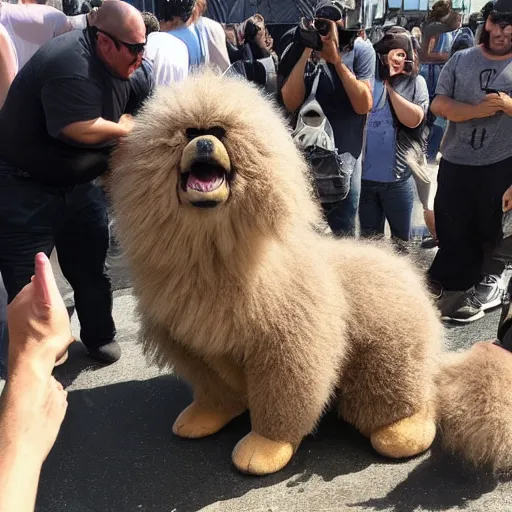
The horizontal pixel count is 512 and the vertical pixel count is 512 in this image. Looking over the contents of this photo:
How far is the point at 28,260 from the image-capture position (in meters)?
2.39

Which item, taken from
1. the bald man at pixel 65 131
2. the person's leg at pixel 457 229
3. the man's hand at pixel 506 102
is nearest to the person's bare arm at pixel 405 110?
the person's leg at pixel 457 229

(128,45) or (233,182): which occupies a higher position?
(128,45)

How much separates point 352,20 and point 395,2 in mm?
6141

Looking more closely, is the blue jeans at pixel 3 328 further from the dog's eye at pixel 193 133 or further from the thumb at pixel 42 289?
the thumb at pixel 42 289

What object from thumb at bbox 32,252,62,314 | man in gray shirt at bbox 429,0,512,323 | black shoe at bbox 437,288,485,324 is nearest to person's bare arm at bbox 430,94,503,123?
man in gray shirt at bbox 429,0,512,323

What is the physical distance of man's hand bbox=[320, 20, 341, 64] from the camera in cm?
249

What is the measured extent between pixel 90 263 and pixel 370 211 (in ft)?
5.34

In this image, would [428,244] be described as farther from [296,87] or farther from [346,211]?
[296,87]

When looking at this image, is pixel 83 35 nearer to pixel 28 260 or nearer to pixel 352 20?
pixel 28 260

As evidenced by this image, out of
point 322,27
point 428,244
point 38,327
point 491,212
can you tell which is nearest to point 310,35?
point 322,27

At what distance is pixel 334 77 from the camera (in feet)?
8.86

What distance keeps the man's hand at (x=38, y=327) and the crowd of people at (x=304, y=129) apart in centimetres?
108

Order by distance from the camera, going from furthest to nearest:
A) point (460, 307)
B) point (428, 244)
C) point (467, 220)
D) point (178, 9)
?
point (428, 244), point (178, 9), point (460, 307), point (467, 220)

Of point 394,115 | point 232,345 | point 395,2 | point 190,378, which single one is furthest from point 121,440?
point 395,2
